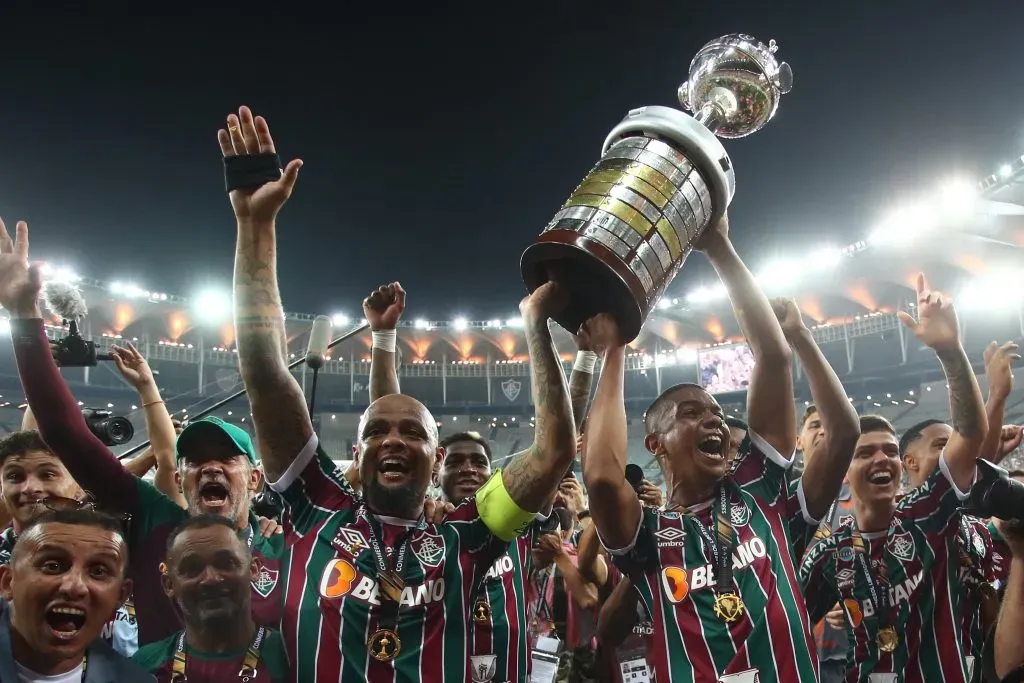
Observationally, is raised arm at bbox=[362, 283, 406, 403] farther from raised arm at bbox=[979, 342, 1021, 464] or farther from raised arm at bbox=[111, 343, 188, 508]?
raised arm at bbox=[979, 342, 1021, 464]

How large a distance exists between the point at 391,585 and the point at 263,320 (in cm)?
86

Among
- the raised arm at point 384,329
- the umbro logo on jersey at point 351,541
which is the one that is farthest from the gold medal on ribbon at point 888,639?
the raised arm at point 384,329

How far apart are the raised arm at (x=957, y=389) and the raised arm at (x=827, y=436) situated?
0.61m

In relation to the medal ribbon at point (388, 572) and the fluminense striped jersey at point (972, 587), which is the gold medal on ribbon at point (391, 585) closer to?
the medal ribbon at point (388, 572)

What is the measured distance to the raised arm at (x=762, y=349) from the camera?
240 centimetres

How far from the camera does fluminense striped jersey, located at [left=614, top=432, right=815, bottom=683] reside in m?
2.12

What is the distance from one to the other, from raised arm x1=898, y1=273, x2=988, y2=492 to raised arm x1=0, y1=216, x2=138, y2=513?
9.99ft

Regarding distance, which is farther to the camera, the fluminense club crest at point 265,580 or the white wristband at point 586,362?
the white wristband at point 586,362

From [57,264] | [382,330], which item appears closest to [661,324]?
[57,264]

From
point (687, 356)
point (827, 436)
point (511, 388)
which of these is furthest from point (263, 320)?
point (511, 388)

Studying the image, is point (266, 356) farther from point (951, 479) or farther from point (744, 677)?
point (951, 479)

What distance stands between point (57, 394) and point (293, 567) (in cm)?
102

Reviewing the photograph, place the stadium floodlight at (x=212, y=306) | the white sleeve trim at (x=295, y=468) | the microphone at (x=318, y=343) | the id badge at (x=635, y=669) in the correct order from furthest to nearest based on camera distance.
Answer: the stadium floodlight at (x=212, y=306) → the microphone at (x=318, y=343) → the id badge at (x=635, y=669) → the white sleeve trim at (x=295, y=468)

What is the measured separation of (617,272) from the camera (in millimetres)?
1665
